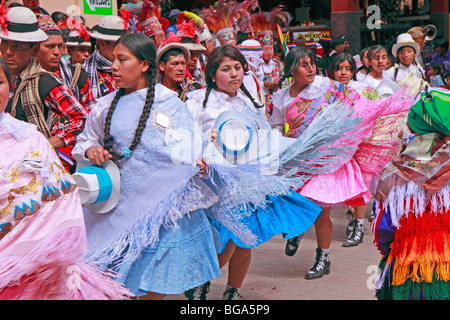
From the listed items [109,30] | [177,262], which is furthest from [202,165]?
[109,30]

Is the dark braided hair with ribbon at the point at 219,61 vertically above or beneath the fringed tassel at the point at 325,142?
above

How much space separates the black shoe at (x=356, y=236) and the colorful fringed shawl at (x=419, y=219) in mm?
2597

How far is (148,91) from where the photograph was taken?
3512 millimetres

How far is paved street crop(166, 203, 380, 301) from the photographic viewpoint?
472cm

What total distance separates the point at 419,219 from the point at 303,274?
2.03 meters

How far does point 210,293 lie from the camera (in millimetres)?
4816

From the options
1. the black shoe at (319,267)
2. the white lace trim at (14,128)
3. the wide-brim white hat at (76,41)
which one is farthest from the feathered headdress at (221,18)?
the white lace trim at (14,128)

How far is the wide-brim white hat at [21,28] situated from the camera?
13.3 feet

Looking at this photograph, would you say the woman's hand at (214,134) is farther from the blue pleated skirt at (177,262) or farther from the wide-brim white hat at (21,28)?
the wide-brim white hat at (21,28)

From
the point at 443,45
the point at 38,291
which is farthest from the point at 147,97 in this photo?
the point at 443,45

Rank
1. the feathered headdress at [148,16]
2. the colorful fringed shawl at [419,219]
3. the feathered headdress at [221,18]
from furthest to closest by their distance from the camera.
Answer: the feathered headdress at [221,18] → the feathered headdress at [148,16] → the colorful fringed shawl at [419,219]

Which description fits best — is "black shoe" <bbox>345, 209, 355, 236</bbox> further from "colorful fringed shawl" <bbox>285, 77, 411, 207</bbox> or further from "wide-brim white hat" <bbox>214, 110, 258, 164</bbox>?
"wide-brim white hat" <bbox>214, 110, 258, 164</bbox>

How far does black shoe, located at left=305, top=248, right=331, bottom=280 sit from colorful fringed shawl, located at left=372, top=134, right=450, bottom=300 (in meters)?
1.65

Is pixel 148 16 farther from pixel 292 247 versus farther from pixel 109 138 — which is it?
pixel 109 138
